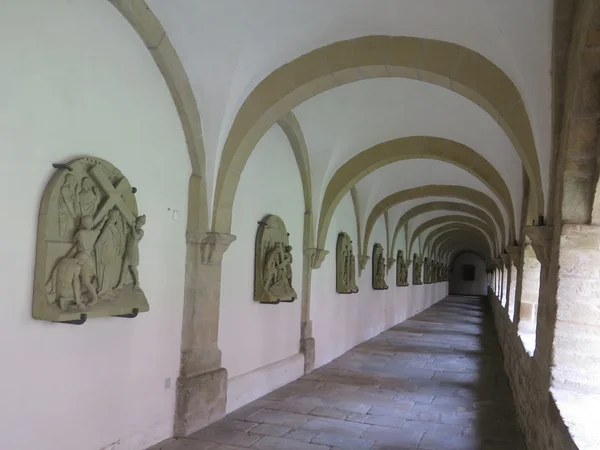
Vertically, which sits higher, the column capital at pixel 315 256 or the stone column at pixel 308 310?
the column capital at pixel 315 256

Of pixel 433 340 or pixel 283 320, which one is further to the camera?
pixel 433 340

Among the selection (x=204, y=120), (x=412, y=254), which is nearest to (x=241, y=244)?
(x=204, y=120)

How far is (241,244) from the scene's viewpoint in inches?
213

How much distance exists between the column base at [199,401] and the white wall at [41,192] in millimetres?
90

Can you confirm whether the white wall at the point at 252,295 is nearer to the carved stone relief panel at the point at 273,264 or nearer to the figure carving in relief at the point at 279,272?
the carved stone relief panel at the point at 273,264

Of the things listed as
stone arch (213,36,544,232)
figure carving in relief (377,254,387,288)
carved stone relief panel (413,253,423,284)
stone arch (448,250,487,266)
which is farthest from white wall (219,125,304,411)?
stone arch (448,250,487,266)

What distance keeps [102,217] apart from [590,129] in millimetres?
2939

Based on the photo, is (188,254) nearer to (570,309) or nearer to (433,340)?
(570,309)

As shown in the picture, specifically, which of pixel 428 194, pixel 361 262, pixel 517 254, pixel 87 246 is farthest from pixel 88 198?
pixel 428 194

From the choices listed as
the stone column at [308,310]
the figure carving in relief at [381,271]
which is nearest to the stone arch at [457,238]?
the figure carving in relief at [381,271]

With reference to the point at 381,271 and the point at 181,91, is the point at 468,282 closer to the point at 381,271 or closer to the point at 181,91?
the point at 381,271

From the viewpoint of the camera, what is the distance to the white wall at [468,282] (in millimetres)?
34094

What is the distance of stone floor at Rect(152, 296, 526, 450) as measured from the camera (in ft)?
14.2

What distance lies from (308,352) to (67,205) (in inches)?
181
